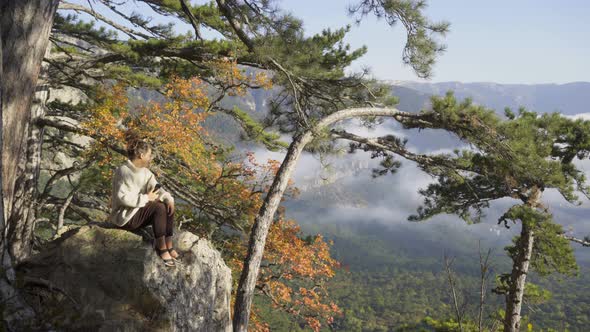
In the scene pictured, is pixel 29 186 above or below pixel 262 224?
below

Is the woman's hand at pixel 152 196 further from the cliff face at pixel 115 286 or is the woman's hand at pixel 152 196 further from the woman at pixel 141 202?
the cliff face at pixel 115 286

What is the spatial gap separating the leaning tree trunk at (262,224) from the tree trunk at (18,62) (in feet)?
11.1

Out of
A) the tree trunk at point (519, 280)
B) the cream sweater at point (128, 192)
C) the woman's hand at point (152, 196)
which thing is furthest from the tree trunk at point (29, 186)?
the tree trunk at point (519, 280)

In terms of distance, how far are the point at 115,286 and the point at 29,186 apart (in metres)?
4.56

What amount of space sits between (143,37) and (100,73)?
129 cm

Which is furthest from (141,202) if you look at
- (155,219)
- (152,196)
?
(155,219)

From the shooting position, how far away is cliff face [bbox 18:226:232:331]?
3.53 m

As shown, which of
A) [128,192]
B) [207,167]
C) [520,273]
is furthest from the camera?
[520,273]

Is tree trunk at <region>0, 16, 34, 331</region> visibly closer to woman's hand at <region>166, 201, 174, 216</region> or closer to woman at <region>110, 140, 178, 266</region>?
woman at <region>110, 140, 178, 266</region>

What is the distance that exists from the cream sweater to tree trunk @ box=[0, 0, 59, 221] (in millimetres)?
932

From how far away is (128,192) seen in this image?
4.03m

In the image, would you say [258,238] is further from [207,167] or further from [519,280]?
[519,280]

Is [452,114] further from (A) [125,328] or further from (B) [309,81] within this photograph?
(A) [125,328]

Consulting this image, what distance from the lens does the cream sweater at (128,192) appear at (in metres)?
4.04
